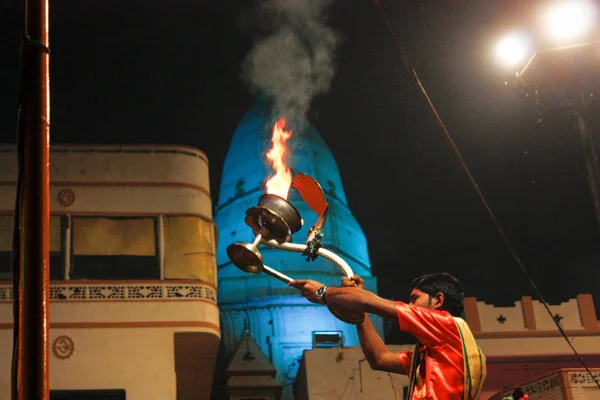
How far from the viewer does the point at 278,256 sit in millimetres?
42469

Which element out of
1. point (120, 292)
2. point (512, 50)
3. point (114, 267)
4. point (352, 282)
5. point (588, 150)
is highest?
point (114, 267)

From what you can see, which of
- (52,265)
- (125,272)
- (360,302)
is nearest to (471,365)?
(360,302)

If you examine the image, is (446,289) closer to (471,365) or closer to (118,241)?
(471,365)

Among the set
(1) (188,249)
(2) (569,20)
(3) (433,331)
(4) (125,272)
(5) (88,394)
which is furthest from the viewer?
(4) (125,272)

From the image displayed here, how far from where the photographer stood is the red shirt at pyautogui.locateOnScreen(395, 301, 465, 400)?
494 centimetres

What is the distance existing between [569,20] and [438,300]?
828 centimetres

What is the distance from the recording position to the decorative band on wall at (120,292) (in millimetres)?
19969

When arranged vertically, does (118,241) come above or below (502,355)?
above

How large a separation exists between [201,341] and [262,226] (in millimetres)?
15512

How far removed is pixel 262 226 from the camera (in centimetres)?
565

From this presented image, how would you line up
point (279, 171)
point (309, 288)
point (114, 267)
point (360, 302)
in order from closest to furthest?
point (360, 302), point (309, 288), point (279, 171), point (114, 267)

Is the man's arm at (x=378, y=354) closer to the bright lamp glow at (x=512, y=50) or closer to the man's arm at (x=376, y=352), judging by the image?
the man's arm at (x=376, y=352)

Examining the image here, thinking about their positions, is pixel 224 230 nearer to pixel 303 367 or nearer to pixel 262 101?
pixel 262 101

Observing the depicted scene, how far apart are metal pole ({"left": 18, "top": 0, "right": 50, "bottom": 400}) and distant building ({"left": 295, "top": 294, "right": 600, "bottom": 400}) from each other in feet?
79.4
